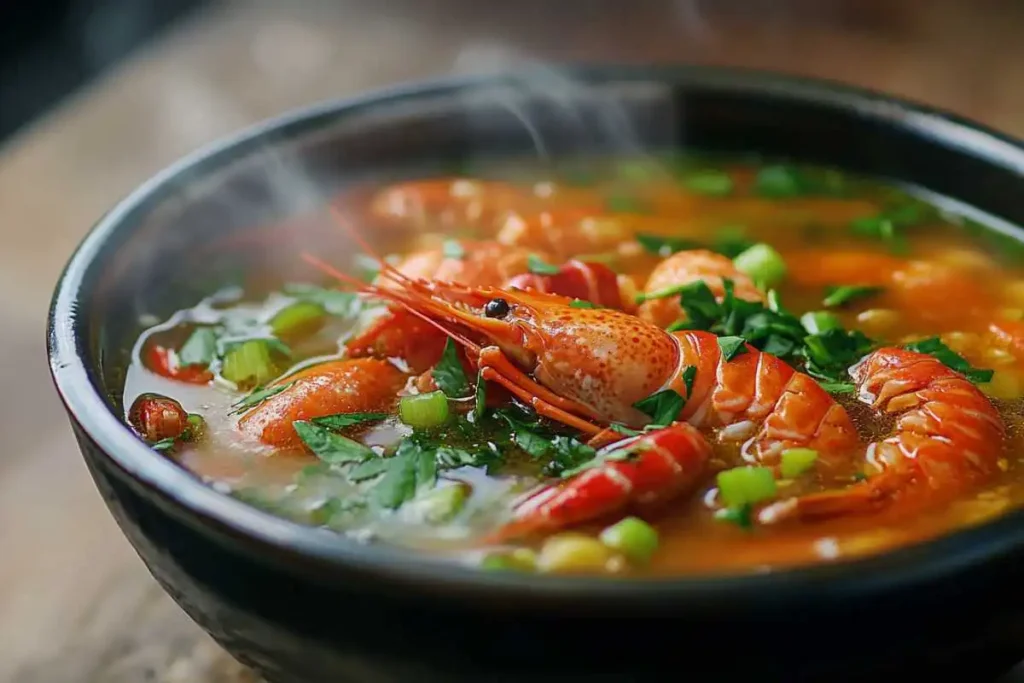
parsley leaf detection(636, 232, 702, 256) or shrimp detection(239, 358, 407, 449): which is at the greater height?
parsley leaf detection(636, 232, 702, 256)

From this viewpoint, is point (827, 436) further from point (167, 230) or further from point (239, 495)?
point (167, 230)

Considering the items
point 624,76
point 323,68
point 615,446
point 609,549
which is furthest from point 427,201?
point 323,68

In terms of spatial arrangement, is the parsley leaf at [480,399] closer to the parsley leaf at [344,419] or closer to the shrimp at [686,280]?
the parsley leaf at [344,419]

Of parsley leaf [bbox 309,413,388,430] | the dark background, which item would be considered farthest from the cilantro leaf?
the dark background

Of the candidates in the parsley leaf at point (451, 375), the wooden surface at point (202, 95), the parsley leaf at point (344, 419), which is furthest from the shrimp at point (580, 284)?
→ the wooden surface at point (202, 95)

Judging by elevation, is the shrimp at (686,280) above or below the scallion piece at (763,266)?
above

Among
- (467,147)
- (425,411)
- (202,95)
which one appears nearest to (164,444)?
(425,411)

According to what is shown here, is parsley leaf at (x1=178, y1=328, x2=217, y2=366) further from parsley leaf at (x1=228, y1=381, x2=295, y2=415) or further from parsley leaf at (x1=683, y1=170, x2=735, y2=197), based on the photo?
parsley leaf at (x1=683, y1=170, x2=735, y2=197)
